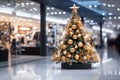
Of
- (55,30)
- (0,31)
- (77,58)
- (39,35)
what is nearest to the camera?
(77,58)

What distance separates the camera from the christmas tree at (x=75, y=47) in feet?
44.1

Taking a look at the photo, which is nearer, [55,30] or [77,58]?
[77,58]

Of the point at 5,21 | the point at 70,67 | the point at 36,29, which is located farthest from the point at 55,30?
the point at 70,67

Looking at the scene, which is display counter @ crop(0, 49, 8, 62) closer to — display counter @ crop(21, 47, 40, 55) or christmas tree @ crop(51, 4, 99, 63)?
christmas tree @ crop(51, 4, 99, 63)

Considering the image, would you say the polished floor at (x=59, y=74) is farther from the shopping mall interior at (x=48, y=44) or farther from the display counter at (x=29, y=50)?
the display counter at (x=29, y=50)

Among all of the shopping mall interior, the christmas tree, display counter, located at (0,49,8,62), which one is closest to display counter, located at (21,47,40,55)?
the shopping mall interior

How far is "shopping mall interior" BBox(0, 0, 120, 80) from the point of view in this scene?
1339 cm

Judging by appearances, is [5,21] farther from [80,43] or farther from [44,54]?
[80,43]

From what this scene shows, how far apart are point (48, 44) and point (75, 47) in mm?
13968

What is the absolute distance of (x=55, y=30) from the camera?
29.6 metres

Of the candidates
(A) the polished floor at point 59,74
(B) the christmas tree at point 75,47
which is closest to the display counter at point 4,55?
(A) the polished floor at point 59,74

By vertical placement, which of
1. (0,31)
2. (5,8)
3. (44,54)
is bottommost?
(44,54)

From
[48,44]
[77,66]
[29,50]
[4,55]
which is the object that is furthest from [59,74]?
[48,44]

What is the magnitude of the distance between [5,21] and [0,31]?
4.47 ft
